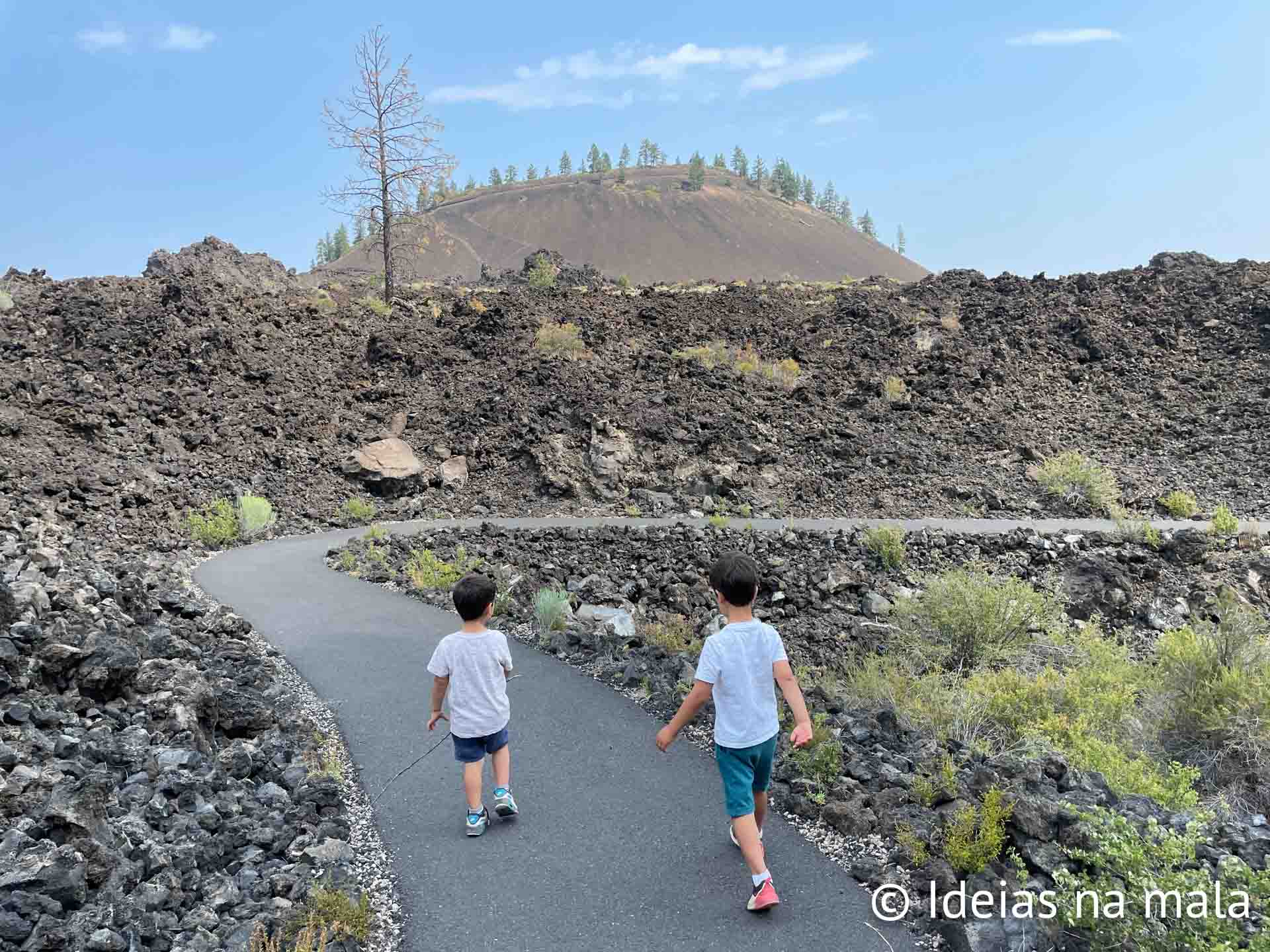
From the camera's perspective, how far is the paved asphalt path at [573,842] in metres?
3.29

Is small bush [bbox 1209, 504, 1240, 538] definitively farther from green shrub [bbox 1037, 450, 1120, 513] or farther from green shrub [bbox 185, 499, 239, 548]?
green shrub [bbox 185, 499, 239, 548]

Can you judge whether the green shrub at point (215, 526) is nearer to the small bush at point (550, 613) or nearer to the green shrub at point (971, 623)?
the small bush at point (550, 613)

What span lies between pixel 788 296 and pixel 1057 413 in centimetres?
1061

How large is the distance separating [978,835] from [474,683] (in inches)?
98.9

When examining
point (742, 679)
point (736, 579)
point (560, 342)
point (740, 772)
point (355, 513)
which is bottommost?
point (355, 513)

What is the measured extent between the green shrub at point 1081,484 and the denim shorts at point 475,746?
1590cm

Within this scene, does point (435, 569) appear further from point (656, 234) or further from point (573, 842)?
point (656, 234)

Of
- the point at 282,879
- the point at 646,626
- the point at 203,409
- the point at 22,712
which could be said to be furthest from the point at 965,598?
the point at 203,409

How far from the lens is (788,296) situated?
97.5 ft

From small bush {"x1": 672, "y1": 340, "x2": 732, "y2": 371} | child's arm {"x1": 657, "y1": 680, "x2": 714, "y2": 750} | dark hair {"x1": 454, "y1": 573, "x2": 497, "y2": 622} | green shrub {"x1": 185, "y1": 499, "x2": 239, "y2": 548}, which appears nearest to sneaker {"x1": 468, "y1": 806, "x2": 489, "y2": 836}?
dark hair {"x1": 454, "y1": 573, "x2": 497, "y2": 622}

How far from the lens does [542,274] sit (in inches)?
1271

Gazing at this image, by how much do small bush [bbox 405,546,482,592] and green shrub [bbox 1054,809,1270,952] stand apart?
783 cm

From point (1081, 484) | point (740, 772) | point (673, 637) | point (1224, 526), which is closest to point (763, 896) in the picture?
point (740, 772)

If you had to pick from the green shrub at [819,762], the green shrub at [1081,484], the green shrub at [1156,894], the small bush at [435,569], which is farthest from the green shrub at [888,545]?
the green shrub at [1156,894]
